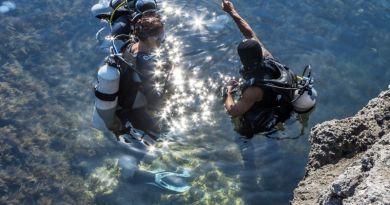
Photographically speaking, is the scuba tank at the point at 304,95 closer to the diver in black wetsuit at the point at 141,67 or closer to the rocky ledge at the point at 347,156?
the rocky ledge at the point at 347,156

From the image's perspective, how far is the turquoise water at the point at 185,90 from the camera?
251 inches

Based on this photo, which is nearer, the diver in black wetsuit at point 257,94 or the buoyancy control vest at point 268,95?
the diver in black wetsuit at point 257,94

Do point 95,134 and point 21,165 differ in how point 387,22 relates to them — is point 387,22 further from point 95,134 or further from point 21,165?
point 21,165

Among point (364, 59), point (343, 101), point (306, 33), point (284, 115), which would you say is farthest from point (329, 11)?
point (284, 115)

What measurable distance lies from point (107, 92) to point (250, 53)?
198 cm

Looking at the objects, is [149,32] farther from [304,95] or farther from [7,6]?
[7,6]

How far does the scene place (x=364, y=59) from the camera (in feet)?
28.7

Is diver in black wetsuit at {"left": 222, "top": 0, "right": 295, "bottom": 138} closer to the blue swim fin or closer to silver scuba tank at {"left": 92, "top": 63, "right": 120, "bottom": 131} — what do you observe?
the blue swim fin

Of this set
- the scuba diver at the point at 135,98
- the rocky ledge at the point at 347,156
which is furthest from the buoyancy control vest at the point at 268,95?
the scuba diver at the point at 135,98

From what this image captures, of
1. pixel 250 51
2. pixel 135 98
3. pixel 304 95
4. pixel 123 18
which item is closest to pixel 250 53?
pixel 250 51

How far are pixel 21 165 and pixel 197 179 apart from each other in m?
2.79

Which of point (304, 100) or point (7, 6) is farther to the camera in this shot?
point (7, 6)

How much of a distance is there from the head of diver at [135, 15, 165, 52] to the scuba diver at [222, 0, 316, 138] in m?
1.22

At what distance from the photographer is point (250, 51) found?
5.26 m
